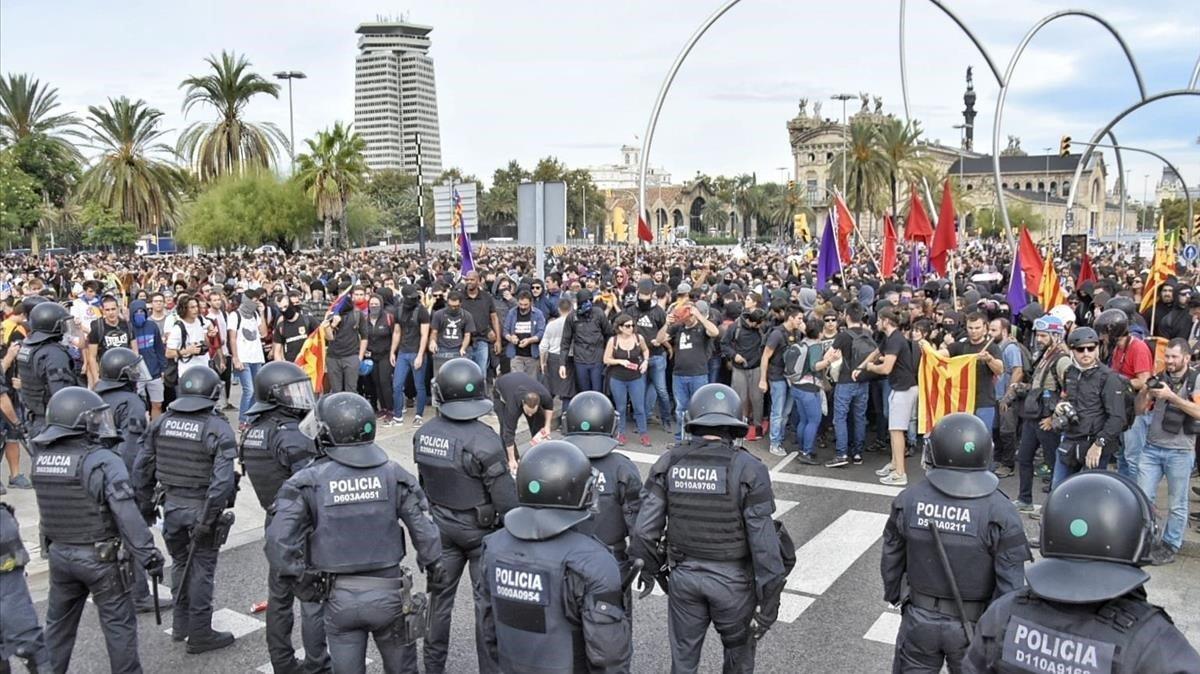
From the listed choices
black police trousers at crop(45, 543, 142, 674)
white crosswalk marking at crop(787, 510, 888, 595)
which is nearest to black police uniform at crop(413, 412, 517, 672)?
black police trousers at crop(45, 543, 142, 674)

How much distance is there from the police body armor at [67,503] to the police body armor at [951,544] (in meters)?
4.23

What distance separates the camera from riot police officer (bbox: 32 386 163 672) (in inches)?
197

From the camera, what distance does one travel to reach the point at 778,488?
31.2 feet

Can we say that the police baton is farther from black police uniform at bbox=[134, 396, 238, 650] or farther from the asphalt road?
black police uniform at bbox=[134, 396, 238, 650]

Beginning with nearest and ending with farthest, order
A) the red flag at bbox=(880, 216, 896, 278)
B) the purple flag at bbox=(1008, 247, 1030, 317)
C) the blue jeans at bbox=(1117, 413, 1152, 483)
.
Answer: the blue jeans at bbox=(1117, 413, 1152, 483), the purple flag at bbox=(1008, 247, 1030, 317), the red flag at bbox=(880, 216, 896, 278)

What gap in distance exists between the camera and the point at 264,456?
5.89 m

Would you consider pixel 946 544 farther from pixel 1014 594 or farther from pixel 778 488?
pixel 778 488

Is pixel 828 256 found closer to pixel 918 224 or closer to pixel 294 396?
pixel 918 224

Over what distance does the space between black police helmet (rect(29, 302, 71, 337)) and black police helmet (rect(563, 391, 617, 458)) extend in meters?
5.81

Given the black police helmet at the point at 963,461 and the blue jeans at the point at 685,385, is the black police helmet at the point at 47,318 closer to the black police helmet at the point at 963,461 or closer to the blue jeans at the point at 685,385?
the blue jeans at the point at 685,385

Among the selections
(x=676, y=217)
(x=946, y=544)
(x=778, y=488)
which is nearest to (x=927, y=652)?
(x=946, y=544)

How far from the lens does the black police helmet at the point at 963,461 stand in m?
4.30

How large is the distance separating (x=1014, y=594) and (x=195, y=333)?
1012 centimetres

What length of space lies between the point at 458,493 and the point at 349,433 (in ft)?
3.11
